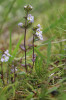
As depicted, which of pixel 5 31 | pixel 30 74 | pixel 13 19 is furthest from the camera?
pixel 13 19

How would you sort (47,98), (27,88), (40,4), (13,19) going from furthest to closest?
(40,4)
(13,19)
(27,88)
(47,98)

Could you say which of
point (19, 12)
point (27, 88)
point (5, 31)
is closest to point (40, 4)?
point (19, 12)

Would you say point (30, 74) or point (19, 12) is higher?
point (19, 12)

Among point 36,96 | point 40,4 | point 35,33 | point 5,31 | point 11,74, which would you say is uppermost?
point 40,4

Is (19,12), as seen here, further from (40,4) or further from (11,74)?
(11,74)

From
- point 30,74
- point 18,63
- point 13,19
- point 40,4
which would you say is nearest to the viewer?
point 30,74

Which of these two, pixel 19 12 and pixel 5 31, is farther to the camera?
pixel 19 12

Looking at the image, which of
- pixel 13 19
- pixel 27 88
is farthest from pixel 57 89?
pixel 13 19

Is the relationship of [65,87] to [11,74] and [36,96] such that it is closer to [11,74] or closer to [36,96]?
[36,96]

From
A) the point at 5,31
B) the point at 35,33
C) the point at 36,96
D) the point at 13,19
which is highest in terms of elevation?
the point at 13,19
